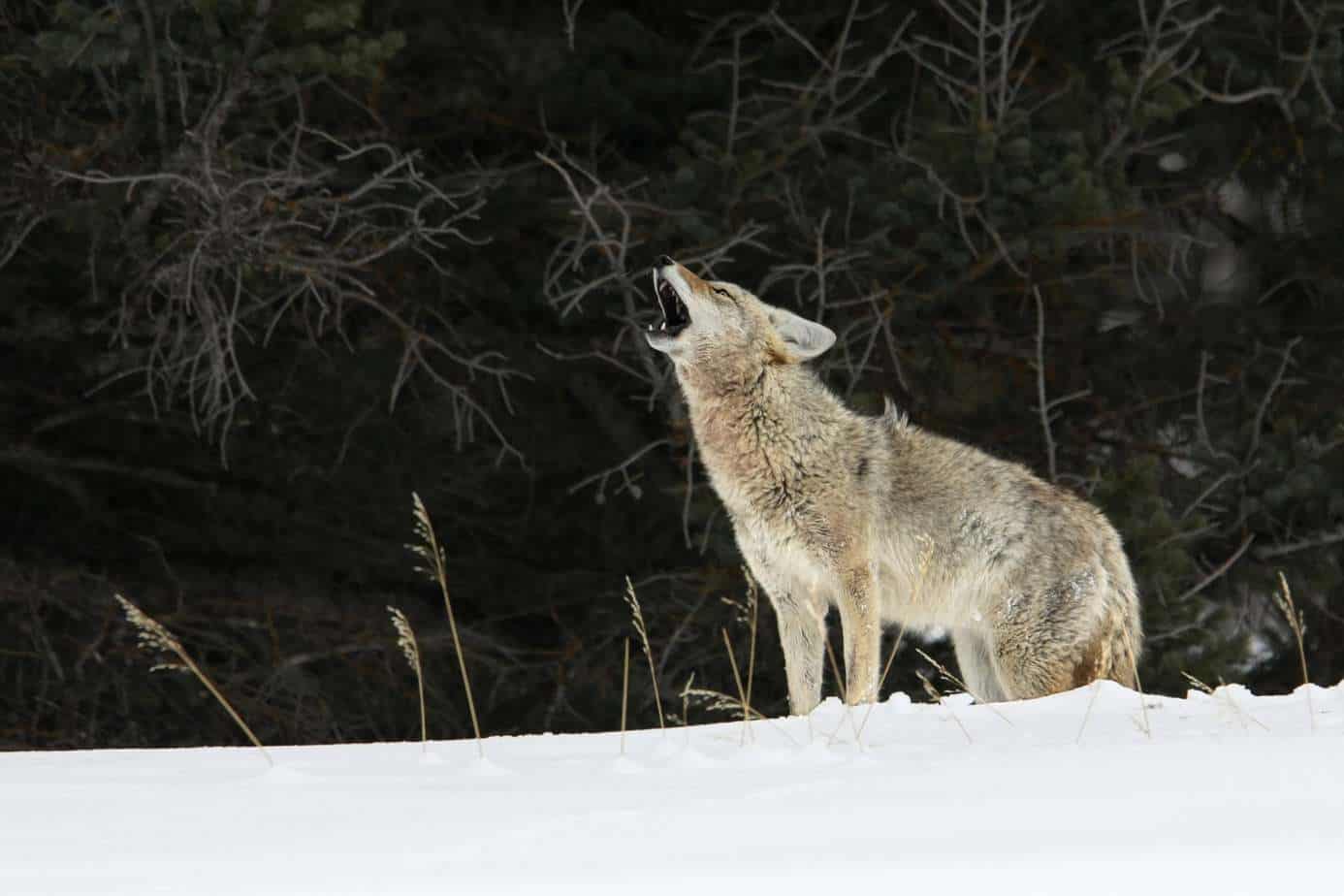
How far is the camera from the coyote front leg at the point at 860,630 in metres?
7.51

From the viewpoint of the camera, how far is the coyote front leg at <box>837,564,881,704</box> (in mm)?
7512

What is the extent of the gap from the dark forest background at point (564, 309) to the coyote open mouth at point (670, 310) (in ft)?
6.23

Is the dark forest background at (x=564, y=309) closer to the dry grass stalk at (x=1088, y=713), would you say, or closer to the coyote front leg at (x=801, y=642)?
the coyote front leg at (x=801, y=642)

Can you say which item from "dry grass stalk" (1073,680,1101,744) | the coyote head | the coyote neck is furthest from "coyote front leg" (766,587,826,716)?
"dry grass stalk" (1073,680,1101,744)

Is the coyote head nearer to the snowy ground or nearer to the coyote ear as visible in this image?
the coyote ear

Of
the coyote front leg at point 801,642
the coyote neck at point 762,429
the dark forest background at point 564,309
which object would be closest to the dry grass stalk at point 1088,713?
the coyote front leg at point 801,642

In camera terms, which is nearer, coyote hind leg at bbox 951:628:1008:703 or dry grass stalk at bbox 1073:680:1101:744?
dry grass stalk at bbox 1073:680:1101:744

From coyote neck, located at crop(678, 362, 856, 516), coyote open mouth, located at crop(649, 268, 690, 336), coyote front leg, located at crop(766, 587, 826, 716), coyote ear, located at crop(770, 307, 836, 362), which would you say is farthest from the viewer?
coyote ear, located at crop(770, 307, 836, 362)

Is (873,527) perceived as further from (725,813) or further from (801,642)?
(725,813)

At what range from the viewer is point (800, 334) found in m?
8.34

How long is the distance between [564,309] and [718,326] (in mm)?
3930

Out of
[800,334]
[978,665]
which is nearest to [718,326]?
[800,334]

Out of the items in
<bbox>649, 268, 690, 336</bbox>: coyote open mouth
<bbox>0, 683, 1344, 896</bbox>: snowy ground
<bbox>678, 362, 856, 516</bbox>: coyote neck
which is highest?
<bbox>0, 683, 1344, 896</bbox>: snowy ground

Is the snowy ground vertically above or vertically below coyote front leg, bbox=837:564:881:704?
above
